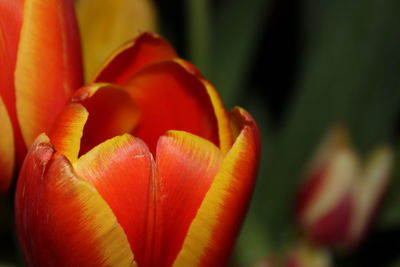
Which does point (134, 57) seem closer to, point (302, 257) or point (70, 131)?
point (70, 131)

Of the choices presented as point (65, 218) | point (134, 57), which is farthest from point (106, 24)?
point (65, 218)

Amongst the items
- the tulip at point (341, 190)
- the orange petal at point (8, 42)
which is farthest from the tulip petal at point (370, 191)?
the orange petal at point (8, 42)

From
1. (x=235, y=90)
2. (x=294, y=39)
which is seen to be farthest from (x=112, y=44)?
(x=294, y=39)

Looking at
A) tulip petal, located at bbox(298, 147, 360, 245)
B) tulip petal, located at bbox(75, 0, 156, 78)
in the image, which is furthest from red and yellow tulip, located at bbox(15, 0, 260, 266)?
tulip petal, located at bbox(298, 147, 360, 245)

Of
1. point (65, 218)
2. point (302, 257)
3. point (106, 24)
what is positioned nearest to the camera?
point (65, 218)

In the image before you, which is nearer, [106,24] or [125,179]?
[125,179]

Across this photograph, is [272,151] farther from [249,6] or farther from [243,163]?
[243,163]
